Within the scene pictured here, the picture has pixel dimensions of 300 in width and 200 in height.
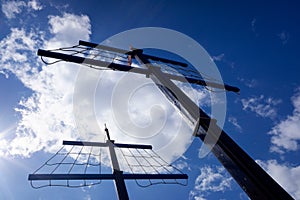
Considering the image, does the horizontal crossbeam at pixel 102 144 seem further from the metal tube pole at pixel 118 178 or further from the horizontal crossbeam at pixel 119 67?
the horizontal crossbeam at pixel 119 67

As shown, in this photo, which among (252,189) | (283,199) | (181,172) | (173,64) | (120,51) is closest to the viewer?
(283,199)

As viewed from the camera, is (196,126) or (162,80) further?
(162,80)

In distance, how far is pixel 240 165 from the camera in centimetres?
235

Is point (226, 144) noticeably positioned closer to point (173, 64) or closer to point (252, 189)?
point (252, 189)

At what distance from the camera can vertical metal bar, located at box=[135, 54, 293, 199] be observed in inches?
81.7

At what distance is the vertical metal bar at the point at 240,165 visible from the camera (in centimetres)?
207

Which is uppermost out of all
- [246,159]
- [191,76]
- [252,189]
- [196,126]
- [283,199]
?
[191,76]

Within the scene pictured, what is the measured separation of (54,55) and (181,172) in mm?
5961

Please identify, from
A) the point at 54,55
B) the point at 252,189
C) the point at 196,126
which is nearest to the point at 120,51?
the point at 54,55

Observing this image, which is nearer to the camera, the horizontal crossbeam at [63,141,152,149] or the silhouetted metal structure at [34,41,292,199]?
the silhouetted metal structure at [34,41,292,199]

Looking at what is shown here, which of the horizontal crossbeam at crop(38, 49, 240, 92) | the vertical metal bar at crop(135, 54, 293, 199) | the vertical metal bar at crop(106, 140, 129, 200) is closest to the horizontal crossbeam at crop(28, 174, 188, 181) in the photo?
the vertical metal bar at crop(106, 140, 129, 200)

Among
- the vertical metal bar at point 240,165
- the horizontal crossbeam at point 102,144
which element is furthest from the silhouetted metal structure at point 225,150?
the horizontal crossbeam at point 102,144

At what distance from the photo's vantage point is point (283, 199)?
1987 mm

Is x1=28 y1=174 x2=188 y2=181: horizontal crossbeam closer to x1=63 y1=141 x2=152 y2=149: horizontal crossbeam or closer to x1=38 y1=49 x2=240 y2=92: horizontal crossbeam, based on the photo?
x1=63 y1=141 x2=152 y2=149: horizontal crossbeam
